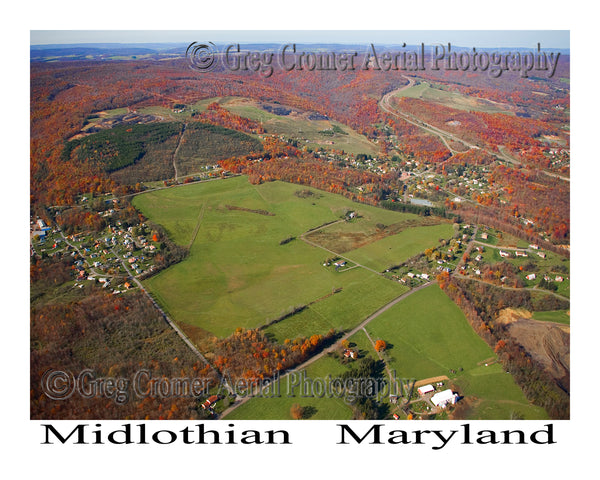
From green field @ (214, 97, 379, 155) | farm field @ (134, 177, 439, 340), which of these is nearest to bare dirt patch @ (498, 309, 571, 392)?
farm field @ (134, 177, 439, 340)

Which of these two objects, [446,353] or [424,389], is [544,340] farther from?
[424,389]

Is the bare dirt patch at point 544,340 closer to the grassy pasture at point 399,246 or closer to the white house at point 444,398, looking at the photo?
the white house at point 444,398

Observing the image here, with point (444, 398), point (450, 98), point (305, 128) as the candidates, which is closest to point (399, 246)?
point (444, 398)

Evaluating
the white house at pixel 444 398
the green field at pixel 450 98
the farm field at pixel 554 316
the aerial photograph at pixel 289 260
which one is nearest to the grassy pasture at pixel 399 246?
the aerial photograph at pixel 289 260

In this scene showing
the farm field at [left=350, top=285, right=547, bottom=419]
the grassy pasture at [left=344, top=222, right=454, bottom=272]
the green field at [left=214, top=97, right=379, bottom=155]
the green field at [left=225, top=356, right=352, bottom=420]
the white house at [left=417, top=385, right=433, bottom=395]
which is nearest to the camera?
the green field at [left=225, top=356, right=352, bottom=420]

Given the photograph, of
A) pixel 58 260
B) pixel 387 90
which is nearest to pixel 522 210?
pixel 58 260

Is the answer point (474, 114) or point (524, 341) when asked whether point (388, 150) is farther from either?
point (524, 341)

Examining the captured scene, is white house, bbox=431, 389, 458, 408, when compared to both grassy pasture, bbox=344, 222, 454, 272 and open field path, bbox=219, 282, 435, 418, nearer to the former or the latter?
open field path, bbox=219, 282, 435, 418

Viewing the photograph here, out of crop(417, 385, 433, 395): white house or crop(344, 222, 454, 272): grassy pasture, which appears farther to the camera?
crop(344, 222, 454, 272): grassy pasture
